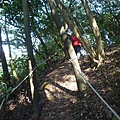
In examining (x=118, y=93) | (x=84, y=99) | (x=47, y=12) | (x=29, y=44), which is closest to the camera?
(x=118, y=93)

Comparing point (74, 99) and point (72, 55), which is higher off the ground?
point (72, 55)

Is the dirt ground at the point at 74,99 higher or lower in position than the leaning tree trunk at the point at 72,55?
lower

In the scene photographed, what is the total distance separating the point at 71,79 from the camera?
7684 mm

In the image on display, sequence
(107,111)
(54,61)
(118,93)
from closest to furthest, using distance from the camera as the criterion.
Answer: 1. (107,111)
2. (118,93)
3. (54,61)

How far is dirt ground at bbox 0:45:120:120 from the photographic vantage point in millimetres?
4379

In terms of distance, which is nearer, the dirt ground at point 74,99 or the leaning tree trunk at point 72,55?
the dirt ground at point 74,99

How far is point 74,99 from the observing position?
5.71 meters

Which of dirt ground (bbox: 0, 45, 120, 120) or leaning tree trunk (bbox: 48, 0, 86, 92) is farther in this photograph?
leaning tree trunk (bbox: 48, 0, 86, 92)

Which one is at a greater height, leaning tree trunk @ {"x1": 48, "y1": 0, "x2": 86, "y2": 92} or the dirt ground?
leaning tree trunk @ {"x1": 48, "y1": 0, "x2": 86, "y2": 92}

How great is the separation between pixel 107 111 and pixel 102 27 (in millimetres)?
10574

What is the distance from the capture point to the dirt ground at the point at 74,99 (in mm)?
4379

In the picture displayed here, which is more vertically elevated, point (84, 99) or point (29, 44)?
point (29, 44)

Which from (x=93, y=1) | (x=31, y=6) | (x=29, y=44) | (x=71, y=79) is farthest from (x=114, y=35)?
(x=29, y=44)

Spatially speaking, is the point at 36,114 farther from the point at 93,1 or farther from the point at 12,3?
the point at 93,1
